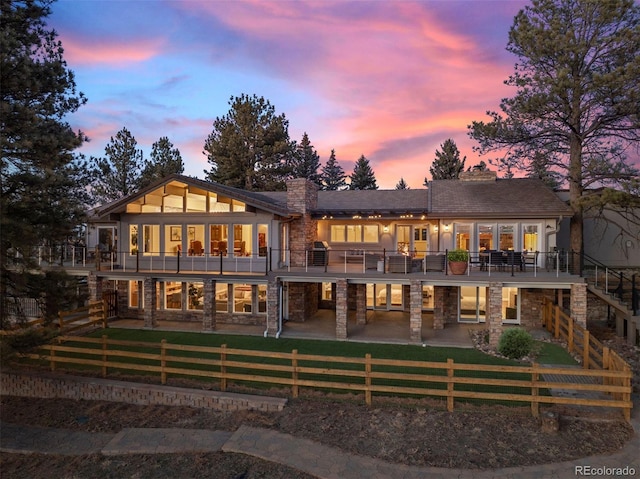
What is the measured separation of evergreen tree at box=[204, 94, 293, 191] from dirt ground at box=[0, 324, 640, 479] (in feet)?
93.3

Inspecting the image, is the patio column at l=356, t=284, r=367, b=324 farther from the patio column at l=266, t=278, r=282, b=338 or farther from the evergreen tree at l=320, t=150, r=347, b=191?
the evergreen tree at l=320, t=150, r=347, b=191

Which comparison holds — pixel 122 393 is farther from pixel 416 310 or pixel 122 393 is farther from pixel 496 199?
pixel 496 199

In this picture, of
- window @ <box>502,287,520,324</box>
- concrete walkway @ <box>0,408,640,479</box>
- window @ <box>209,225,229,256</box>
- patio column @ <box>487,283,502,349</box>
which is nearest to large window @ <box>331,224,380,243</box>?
window @ <box>209,225,229,256</box>

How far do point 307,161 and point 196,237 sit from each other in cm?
3361

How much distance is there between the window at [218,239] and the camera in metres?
17.0

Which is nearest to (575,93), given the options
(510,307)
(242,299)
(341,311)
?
(510,307)

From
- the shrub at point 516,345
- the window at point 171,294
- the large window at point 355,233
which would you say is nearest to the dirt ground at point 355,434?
the shrub at point 516,345

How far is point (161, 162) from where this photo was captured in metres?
35.2

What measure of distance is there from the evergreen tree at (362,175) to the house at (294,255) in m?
29.2

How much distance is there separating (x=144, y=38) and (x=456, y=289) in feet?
52.3

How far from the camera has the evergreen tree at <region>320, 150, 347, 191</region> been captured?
51000 millimetres

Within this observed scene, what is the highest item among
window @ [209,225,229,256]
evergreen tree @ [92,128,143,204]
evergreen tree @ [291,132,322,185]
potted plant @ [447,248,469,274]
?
evergreen tree @ [291,132,322,185]

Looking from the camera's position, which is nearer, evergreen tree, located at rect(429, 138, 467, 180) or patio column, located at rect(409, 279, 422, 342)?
patio column, located at rect(409, 279, 422, 342)

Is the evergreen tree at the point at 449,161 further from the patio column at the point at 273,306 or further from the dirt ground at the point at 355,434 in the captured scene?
the dirt ground at the point at 355,434
